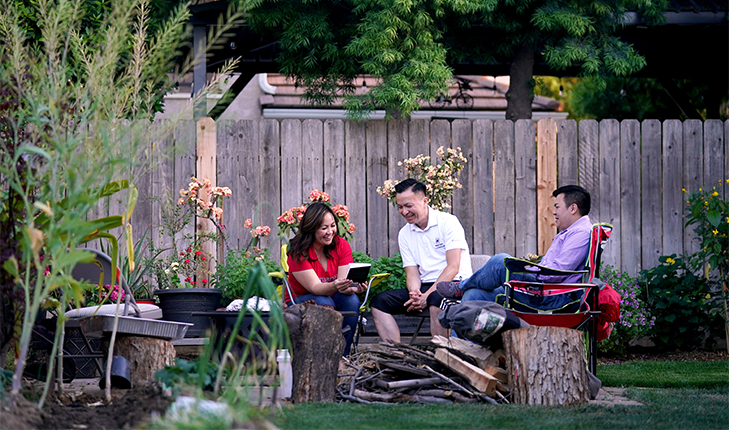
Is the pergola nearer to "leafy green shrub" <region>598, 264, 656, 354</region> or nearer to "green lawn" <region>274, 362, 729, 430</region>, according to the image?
"leafy green shrub" <region>598, 264, 656, 354</region>

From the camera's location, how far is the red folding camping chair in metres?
3.61

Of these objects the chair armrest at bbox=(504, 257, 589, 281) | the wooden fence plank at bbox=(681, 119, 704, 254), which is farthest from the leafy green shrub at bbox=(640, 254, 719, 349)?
the chair armrest at bbox=(504, 257, 589, 281)

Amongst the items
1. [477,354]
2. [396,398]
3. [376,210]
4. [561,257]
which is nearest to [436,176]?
[376,210]

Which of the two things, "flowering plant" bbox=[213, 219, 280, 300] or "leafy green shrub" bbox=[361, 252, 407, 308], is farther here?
"leafy green shrub" bbox=[361, 252, 407, 308]

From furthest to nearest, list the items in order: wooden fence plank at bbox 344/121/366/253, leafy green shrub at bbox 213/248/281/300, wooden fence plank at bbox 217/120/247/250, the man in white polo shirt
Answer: wooden fence plank at bbox 344/121/366/253
wooden fence plank at bbox 217/120/247/250
leafy green shrub at bbox 213/248/281/300
the man in white polo shirt

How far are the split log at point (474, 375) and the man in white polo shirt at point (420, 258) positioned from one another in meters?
0.95

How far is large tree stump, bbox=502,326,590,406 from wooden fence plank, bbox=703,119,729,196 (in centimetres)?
334

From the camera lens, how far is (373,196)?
583 centimetres

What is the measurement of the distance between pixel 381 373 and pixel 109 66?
1.89 meters

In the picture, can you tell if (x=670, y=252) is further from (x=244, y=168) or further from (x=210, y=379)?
(x=210, y=379)

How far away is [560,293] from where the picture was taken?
366cm

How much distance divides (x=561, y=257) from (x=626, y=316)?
157cm

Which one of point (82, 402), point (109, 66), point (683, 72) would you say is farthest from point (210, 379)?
point (683, 72)

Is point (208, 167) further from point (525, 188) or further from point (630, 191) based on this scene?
point (630, 191)
